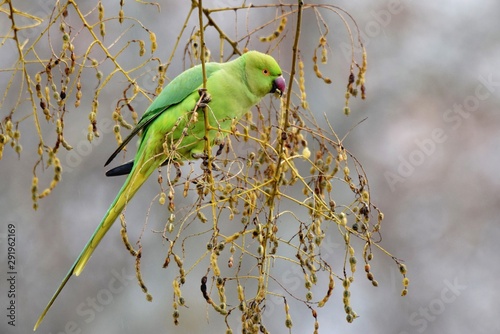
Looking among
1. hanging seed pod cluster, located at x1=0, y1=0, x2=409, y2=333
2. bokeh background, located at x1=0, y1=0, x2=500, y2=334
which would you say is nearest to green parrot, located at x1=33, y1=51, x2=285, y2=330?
hanging seed pod cluster, located at x1=0, y1=0, x2=409, y2=333

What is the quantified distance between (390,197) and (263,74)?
436 cm

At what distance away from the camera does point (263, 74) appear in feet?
10.6

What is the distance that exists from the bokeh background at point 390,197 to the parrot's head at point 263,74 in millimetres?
3202

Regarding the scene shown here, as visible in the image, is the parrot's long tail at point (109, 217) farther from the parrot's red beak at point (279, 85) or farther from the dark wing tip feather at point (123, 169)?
the parrot's red beak at point (279, 85)

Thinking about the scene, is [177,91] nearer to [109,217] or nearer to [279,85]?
[279,85]

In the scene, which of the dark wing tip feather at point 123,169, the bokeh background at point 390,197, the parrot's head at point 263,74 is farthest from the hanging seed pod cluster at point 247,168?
the bokeh background at point 390,197

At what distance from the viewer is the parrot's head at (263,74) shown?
321 cm

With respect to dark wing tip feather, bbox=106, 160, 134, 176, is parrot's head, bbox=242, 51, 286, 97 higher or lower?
higher

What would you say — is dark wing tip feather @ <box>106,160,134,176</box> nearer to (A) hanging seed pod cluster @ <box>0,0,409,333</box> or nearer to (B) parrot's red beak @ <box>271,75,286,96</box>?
(A) hanging seed pod cluster @ <box>0,0,409,333</box>

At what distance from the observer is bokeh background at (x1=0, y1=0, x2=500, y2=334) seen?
6.48 metres

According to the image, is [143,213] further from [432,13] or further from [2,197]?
[432,13]

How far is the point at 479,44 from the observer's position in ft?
24.6

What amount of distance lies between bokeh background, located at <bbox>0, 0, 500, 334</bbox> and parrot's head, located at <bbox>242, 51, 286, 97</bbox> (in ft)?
10.5

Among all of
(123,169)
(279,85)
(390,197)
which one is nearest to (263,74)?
(279,85)
